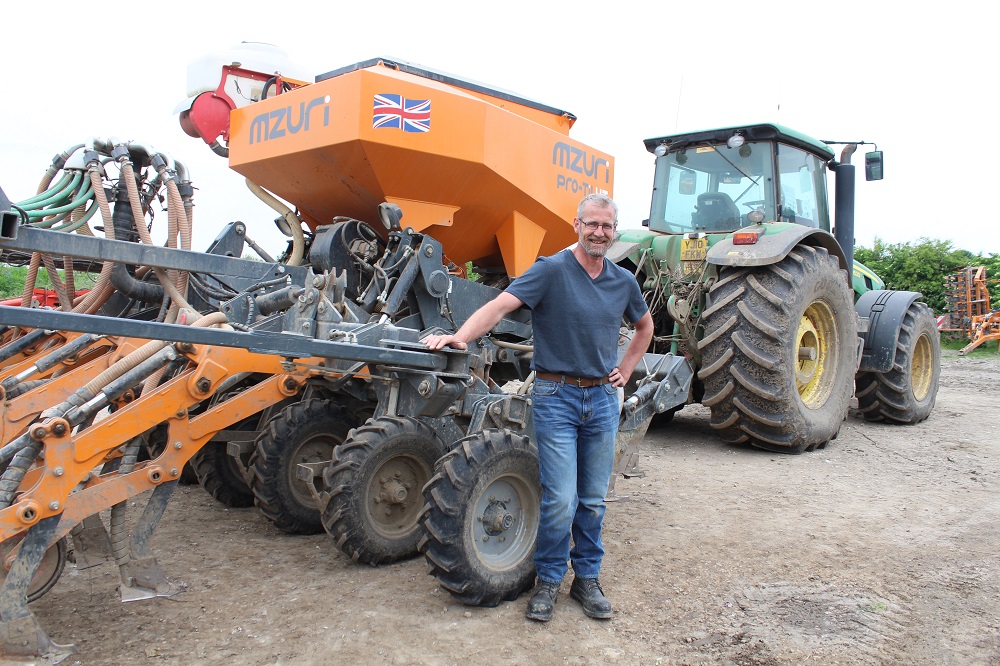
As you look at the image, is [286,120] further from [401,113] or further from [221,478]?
[221,478]

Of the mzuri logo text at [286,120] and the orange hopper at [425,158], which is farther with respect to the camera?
the mzuri logo text at [286,120]

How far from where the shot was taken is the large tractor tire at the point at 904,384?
24.7ft

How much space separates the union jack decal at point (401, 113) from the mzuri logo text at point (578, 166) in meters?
1.07

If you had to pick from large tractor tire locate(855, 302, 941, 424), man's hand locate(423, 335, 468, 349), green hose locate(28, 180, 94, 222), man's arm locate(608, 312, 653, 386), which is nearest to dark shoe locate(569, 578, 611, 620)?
man's arm locate(608, 312, 653, 386)

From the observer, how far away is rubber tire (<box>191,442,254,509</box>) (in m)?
4.60

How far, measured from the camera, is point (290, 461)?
407 centimetres

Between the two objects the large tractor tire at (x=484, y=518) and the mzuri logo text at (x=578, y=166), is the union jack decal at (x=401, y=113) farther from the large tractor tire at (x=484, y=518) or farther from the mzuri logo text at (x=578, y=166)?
the large tractor tire at (x=484, y=518)

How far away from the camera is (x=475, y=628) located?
9.78ft

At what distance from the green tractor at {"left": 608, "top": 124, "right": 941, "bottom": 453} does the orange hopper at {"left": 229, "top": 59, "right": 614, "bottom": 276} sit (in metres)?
1.57

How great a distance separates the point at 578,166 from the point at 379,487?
263 cm

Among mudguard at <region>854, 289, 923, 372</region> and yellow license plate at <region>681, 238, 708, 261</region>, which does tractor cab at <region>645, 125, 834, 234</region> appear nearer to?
yellow license plate at <region>681, 238, 708, 261</region>

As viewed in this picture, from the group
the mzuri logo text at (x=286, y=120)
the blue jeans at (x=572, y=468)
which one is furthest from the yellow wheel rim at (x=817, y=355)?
the mzuri logo text at (x=286, y=120)

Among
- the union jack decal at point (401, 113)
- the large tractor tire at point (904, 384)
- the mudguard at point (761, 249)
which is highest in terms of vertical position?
the union jack decal at point (401, 113)

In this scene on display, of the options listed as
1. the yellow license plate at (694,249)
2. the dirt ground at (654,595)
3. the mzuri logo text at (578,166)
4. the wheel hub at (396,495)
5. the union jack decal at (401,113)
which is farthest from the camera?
the yellow license plate at (694,249)
